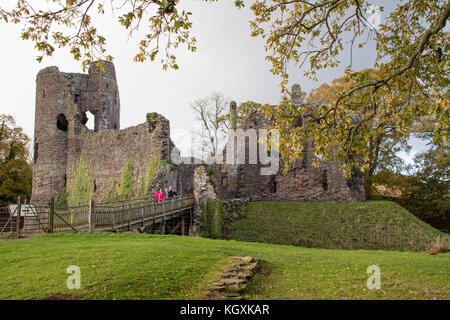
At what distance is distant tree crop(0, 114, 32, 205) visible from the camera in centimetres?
3300

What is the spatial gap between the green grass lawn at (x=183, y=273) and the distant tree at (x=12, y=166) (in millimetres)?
24457

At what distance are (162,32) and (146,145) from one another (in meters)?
15.8

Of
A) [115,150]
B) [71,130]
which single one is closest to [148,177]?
[115,150]

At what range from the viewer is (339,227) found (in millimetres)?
20609

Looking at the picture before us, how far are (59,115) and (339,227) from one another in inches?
928

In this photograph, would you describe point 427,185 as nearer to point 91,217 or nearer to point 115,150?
point 115,150

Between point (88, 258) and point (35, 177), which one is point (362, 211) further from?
point (35, 177)

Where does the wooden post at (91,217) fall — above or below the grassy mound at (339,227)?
above

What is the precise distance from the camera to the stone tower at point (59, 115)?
30.0 metres

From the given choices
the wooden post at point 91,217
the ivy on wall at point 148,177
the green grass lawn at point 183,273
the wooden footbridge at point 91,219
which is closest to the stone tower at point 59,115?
the ivy on wall at point 148,177

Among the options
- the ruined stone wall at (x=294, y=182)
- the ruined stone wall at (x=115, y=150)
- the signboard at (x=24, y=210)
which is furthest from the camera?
the ruined stone wall at (x=294, y=182)

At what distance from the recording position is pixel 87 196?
27828mm

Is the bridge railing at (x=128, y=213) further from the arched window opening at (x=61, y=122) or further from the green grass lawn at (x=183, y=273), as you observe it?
the arched window opening at (x=61, y=122)
